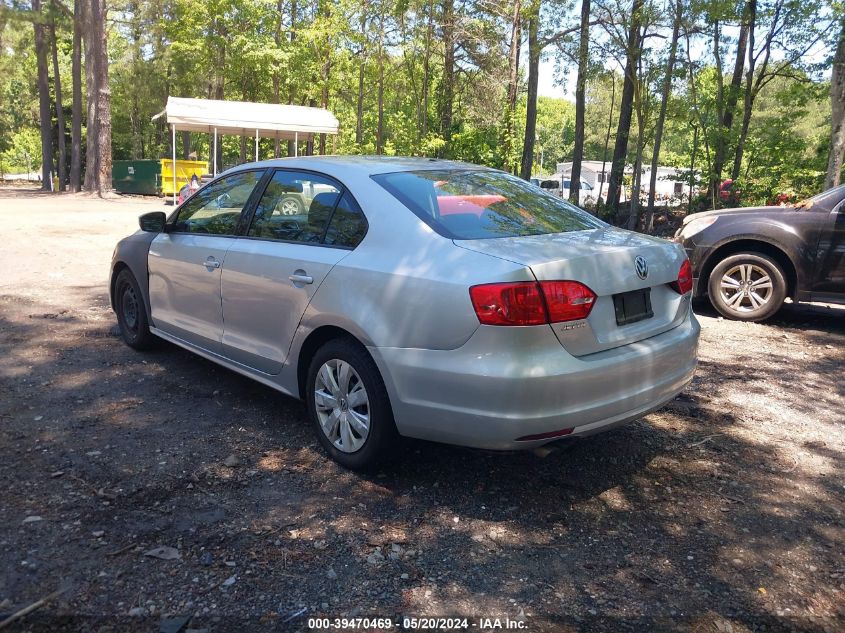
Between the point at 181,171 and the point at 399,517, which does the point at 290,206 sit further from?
the point at 181,171

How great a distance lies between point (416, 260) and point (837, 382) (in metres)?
4.13

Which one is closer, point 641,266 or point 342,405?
point 641,266

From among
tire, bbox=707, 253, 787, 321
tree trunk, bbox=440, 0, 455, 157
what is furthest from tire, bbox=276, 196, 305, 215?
tree trunk, bbox=440, 0, 455, 157

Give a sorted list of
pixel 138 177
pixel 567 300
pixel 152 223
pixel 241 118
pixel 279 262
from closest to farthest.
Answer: pixel 567 300 < pixel 279 262 < pixel 152 223 < pixel 241 118 < pixel 138 177

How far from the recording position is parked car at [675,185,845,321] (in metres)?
7.11

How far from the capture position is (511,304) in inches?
123

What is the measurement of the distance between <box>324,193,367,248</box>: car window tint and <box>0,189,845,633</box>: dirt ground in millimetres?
1181

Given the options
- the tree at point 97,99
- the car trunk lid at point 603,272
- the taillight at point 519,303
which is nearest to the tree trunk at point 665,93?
the car trunk lid at point 603,272

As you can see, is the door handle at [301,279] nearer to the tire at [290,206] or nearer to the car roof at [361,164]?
the tire at [290,206]

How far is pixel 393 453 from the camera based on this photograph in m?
3.70

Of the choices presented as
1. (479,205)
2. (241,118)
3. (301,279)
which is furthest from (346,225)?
(241,118)

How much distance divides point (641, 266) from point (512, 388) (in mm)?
1042

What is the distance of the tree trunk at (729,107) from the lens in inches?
593

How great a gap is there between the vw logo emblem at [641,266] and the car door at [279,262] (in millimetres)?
1435
